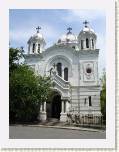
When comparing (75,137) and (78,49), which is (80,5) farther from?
→ (78,49)

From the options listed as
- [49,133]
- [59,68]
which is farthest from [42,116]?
[59,68]

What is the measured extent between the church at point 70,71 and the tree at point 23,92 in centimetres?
12

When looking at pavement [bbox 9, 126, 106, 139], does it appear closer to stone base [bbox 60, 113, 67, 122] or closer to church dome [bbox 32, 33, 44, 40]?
stone base [bbox 60, 113, 67, 122]

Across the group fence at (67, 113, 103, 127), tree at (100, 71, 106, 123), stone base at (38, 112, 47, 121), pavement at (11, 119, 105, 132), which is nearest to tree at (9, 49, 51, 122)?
stone base at (38, 112, 47, 121)

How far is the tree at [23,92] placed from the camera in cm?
479

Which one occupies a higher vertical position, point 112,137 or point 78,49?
point 78,49

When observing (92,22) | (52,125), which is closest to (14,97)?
(52,125)

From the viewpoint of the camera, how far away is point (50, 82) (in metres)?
6.95

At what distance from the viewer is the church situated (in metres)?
5.29

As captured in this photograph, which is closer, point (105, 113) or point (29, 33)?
point (105, 113)

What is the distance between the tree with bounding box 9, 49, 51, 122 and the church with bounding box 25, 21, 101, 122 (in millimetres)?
125

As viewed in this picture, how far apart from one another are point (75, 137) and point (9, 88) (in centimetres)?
100

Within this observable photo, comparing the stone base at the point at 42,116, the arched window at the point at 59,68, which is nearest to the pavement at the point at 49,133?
the stone base at the point at 42,116

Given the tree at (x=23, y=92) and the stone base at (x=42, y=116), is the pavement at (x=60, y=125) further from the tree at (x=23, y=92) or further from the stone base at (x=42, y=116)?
the tree at (x=23, y=92)
